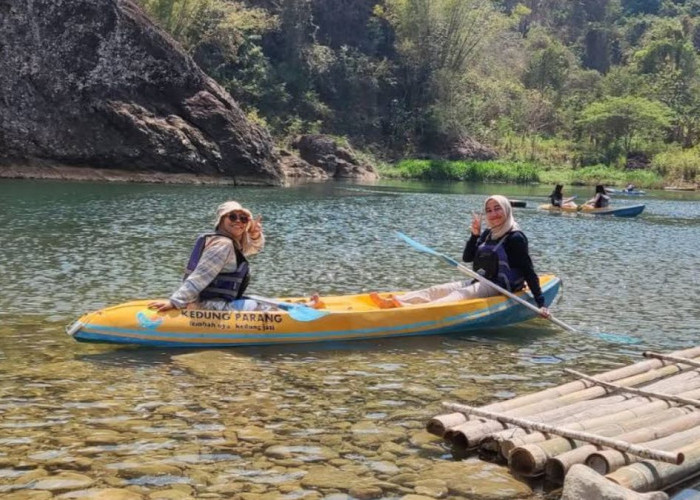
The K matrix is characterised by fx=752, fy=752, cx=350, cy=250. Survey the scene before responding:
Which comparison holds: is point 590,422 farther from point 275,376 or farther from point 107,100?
point 107,100

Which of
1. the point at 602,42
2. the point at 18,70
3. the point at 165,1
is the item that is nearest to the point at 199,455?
the point at 18,70

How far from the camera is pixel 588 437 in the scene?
5.07 m

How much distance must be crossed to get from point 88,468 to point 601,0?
134616 mm

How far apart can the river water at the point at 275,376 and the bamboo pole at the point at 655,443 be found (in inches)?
18.2

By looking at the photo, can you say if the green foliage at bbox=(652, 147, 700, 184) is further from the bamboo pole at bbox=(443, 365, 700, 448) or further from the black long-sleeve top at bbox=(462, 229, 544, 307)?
the bamboo pole at bbox=(443, 365, 700, 448)

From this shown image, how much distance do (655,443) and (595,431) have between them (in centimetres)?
39

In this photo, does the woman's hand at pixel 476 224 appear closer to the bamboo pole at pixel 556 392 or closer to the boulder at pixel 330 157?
the bamboo pole at pixel 556 392

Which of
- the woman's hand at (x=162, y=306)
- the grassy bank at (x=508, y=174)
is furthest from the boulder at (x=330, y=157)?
the woman's hand at (x=162, y=306)

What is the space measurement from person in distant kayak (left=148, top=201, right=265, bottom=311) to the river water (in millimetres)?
573

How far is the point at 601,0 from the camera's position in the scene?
125m

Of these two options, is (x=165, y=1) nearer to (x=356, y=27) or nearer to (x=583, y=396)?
(x=356, y=27)

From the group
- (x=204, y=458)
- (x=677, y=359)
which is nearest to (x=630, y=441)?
(x=677, y=359)

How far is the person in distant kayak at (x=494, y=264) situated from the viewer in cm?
939

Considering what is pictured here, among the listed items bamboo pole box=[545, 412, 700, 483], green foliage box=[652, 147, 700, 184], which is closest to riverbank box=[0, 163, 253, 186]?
green foliage box=[652, 147, 700, 184]
